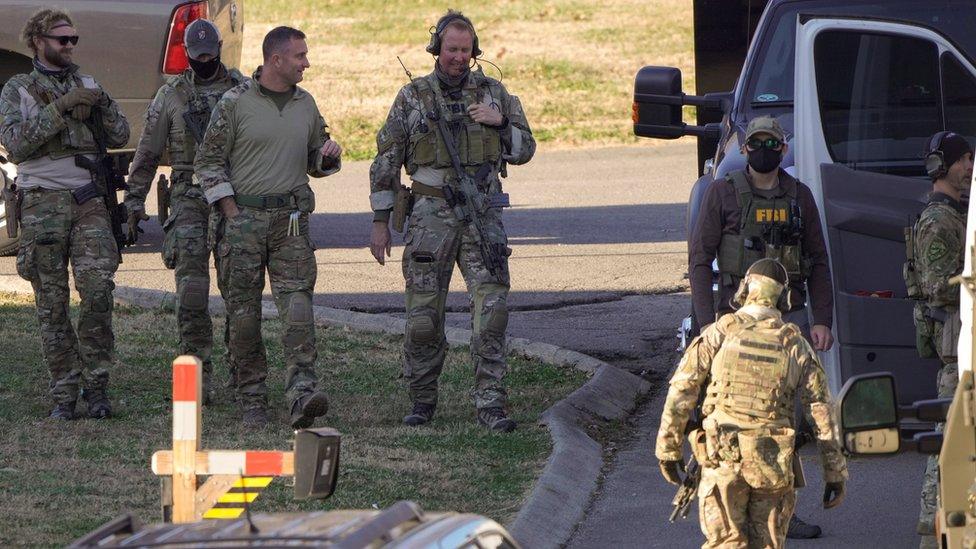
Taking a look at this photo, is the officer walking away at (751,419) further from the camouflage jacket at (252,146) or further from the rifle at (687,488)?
the camouflage jacket at (252,146)

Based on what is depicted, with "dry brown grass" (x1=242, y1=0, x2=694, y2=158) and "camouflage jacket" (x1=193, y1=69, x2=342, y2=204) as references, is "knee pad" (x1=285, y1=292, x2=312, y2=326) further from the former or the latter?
"dry brown grass" (x1=242, y1=0, x2=694, y2=158)

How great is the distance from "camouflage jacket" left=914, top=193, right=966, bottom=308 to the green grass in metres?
1.95

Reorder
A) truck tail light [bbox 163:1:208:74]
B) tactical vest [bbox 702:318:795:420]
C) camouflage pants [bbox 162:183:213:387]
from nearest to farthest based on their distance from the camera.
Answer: tactical vest [bbox 702:318:795:420]
camouflage pants [bbox 162:183:213:387]
truck tail light [bbox 163:1:208:74]

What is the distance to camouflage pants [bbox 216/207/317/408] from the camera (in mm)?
8531

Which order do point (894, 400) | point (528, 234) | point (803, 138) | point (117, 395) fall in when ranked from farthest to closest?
point (528, 234) → point (117, 395) → point (803, 138) → point (894, 400)

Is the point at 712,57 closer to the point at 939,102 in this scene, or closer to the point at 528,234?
the point at 528,234

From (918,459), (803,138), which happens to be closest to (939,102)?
(803,138)

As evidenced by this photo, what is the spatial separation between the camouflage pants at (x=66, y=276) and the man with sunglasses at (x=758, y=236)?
10.3 ft

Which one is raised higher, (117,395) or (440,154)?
(440,154)

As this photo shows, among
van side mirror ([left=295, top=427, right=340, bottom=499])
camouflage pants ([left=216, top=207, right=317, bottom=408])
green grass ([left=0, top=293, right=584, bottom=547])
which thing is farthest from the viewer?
camouflage pants ([left=216, top=207, right=317, bottom=408])

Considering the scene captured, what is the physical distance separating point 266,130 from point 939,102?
3.38 meters

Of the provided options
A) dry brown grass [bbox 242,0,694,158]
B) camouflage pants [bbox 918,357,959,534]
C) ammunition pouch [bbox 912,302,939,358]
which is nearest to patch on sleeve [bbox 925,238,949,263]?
ammunition pouch [bbox 912,302,939,358]

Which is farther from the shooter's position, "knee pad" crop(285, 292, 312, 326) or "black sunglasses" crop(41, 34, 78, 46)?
"knee pad" crop(285, 292, 312, 326)

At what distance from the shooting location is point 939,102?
8.44 m
